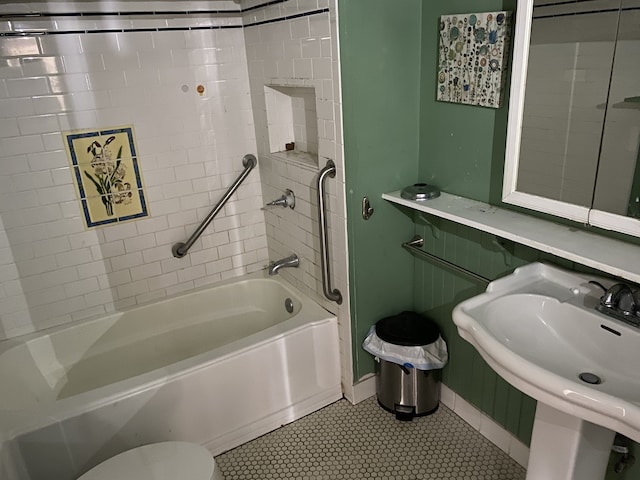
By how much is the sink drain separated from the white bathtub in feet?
3.84

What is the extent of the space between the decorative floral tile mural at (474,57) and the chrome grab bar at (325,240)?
0.55m

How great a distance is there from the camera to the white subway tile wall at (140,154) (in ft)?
7.31

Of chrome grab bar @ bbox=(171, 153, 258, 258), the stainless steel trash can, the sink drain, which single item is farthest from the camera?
chrome grab bar @ bbox=(171, 153, 258, 258)

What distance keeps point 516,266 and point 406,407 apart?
2.88ft

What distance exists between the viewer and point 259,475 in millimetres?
2143

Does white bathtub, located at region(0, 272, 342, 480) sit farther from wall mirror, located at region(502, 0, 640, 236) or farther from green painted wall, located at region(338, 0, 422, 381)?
wall mirror, located at region(502, 0, 640, 236)

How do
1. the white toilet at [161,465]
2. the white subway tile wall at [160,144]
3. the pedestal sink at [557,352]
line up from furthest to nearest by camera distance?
the white subway tile wall at [160,144]
the white toilet at [161,465]
the pedestal sink at [557,352]

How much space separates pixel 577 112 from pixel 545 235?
41 cm

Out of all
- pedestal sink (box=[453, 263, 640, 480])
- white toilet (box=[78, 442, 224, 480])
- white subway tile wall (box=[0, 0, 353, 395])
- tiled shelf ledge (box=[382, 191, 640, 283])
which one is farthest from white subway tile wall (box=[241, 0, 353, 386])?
white toilet (box=[78, 442, 224, 480])

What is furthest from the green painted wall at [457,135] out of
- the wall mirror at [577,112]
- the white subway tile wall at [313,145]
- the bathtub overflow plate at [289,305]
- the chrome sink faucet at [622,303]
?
the bathtub overflow plate at [289,305]

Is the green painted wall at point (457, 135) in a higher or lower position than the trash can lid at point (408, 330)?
higher

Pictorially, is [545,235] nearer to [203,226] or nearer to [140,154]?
[203,226]

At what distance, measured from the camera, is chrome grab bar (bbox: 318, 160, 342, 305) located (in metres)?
2.12

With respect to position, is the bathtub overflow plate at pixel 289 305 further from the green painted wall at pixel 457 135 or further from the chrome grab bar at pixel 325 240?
the green painted wall at pixel 457 135
